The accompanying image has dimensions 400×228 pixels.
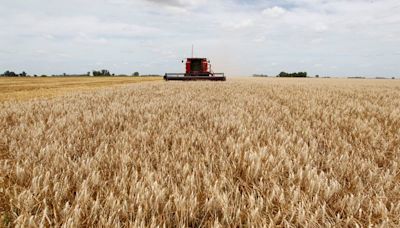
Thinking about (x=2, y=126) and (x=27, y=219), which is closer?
(x=27, y=219)

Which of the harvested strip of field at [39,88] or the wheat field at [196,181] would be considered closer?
the wheat field at [196,181]

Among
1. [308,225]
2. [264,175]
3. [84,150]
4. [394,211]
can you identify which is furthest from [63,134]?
[394,211]

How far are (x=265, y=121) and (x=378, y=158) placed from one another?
161 cm

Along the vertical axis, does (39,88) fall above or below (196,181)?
below

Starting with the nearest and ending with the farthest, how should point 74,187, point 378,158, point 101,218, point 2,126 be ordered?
point 101,218 → point 74,187 → point 378,158 → point 2,126

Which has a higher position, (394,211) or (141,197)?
(141,197)

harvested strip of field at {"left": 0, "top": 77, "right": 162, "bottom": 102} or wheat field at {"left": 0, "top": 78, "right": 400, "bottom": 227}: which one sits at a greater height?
wheat field at {"left": 0, "top": 78, "right": 400, "bottom": 227}

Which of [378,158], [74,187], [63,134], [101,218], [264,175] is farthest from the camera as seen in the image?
[63,134]

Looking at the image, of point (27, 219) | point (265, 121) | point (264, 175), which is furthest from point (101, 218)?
point (265, 121)

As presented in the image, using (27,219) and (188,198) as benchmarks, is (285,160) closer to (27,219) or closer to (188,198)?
(188,198)

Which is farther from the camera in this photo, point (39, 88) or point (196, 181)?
point (39, 88)

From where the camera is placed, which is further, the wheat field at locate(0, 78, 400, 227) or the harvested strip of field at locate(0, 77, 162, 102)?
the harvested strip of field at locate(0, 77, 162, 102)

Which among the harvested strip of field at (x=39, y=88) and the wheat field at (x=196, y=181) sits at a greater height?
the wheat field at (x=196, y=181)

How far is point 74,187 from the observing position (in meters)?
1.89
